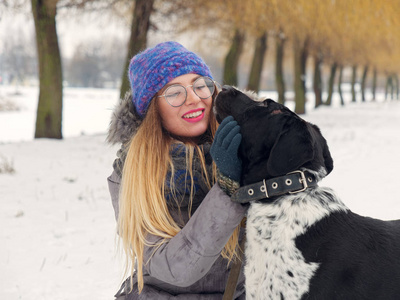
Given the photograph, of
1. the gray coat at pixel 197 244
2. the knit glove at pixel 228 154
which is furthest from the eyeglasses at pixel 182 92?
the gray coat at pixel 197 244

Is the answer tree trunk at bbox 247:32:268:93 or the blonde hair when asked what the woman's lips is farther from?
tree trunk at bbox 247:32:268:93

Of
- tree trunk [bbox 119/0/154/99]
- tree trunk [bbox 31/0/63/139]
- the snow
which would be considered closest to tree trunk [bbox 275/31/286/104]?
tree trunk [bbox 119/0/154/99]

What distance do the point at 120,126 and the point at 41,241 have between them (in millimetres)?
2538

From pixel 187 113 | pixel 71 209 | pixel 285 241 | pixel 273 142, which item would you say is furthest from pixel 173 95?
pixel 71 209

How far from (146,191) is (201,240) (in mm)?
451

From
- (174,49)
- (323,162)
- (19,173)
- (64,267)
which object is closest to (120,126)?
(174,49)

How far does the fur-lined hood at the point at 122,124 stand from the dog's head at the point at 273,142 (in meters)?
0.57

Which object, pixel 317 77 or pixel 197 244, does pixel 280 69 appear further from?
pixel 197 244

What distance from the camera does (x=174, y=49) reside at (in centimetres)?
226

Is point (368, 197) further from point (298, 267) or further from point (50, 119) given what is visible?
point (50, 119)

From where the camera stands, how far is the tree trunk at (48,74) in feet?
33.0

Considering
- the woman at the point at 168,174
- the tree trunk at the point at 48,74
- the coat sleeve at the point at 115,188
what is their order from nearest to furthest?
the woman at the point at 168,174 < the coat sleeve at the point at 115,188 < the tree trunk at the point at 48,74

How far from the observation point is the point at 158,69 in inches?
85.6

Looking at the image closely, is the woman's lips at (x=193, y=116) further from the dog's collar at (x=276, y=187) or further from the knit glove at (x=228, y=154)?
the dog's collar at (x=276, y=187)
